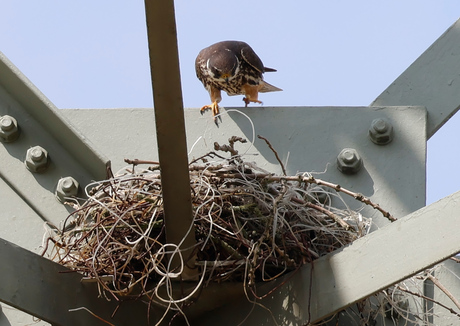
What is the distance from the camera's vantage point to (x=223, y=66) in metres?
5.43

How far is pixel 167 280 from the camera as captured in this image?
109 inches

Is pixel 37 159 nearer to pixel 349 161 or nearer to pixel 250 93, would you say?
pixel 349 161

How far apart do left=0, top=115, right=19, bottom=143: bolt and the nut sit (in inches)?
4.9

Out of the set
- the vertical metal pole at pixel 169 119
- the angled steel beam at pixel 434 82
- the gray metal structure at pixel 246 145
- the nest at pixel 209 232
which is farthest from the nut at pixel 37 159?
the angled steel beam at pixel 434 82

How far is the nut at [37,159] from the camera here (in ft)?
12.0

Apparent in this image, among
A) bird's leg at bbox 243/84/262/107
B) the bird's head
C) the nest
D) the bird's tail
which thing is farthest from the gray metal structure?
the bird's tail

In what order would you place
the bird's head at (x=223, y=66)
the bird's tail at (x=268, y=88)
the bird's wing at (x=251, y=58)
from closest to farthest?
the bird's head at (x=223, y=66), the bird's wing at (x=251, y=58), the bird's tail at (x=268, y=88)

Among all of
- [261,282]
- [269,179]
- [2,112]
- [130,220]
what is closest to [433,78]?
[269,179]

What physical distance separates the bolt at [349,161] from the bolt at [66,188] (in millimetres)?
1136

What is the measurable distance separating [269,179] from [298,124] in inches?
26.7

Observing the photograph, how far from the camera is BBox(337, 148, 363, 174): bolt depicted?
3.63 m

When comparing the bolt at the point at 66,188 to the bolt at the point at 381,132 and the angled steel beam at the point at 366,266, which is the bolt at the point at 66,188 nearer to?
the angled steel beam at the point at 366,266

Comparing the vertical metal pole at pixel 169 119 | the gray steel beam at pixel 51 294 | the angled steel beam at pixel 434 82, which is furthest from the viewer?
the angled steel beam at pixel 434 82

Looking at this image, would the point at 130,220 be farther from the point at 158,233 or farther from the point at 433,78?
the point at 433,78
